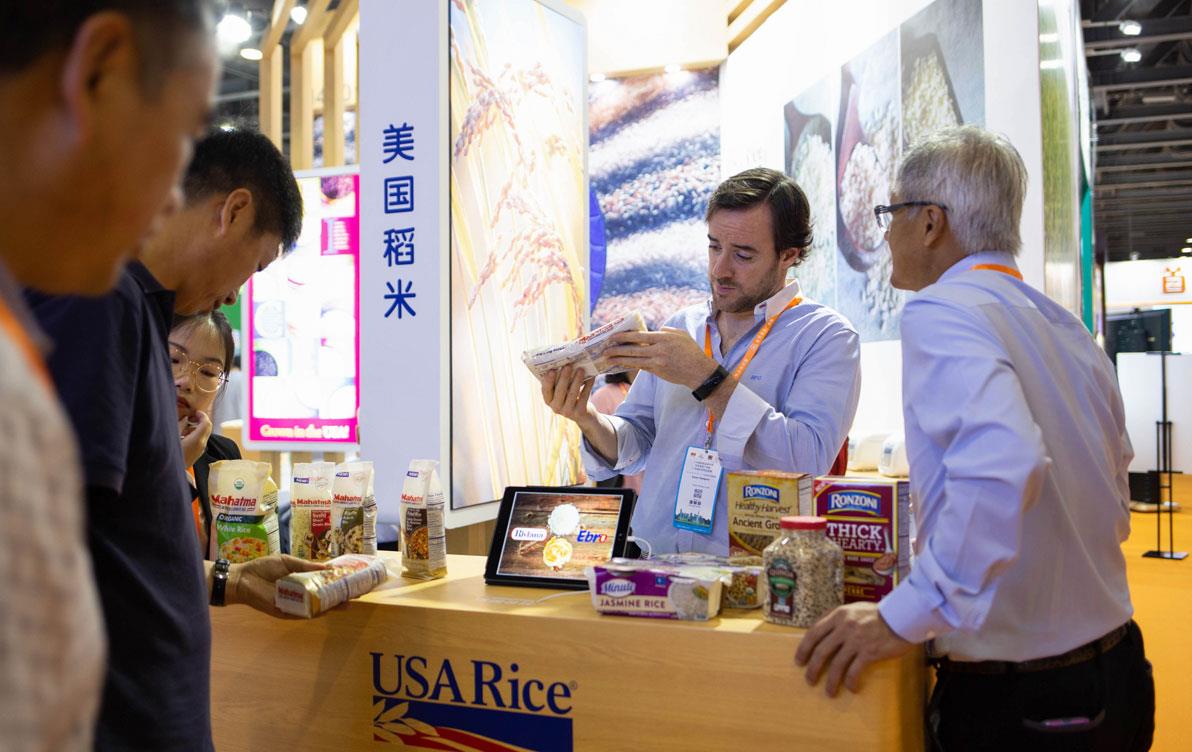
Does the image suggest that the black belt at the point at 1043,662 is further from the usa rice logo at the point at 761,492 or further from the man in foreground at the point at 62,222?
the man in foreground at the point at 62,222

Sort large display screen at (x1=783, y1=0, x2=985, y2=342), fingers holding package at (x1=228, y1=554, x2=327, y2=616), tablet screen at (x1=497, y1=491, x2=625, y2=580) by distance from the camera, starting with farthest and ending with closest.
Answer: large display screen at (x1=783, y1=0, x2=985, y2=342) < tablet screen at (x1=497, y1=491, x2=625, y2=580) < fingers holding package at (x1=228, y1=554, x2=327, y2=616)

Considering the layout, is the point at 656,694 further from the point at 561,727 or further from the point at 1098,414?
the point at 1098,414

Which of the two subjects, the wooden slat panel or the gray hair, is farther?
the wooden slat panel

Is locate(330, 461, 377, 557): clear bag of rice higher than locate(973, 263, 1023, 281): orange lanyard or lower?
lower

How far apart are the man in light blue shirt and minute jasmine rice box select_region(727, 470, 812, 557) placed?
361 mm

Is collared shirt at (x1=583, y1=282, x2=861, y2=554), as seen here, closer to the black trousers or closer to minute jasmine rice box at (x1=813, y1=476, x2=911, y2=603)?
minute jasmine rice box at (x1=813, y1=476, x2=911, y2=603)

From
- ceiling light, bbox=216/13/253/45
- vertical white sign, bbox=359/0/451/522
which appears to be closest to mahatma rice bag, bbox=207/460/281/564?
vertical white sign, bbox=359/0/451/522

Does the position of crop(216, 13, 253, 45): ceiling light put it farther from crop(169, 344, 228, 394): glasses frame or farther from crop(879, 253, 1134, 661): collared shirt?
crop(879, 253, 1134, 661): collared shirt

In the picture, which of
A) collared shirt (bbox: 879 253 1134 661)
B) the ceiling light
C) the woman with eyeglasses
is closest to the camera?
collared shirt (bbox: 879 253 1134 661)

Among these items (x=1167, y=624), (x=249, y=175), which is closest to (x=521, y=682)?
(x=249, y=175)

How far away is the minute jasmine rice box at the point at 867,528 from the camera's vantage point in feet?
5.46

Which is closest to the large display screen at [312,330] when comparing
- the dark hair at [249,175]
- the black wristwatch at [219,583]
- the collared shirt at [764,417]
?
the collared shirt at [764,417]

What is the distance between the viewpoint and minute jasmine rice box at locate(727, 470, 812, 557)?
5.92 feet

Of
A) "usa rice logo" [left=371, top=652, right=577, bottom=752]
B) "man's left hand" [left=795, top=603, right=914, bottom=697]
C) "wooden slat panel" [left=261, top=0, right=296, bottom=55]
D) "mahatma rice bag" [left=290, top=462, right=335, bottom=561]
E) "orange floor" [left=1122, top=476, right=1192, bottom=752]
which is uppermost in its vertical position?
"wooden slat panel" [left=261, top=0, right=296, bottom=55]
